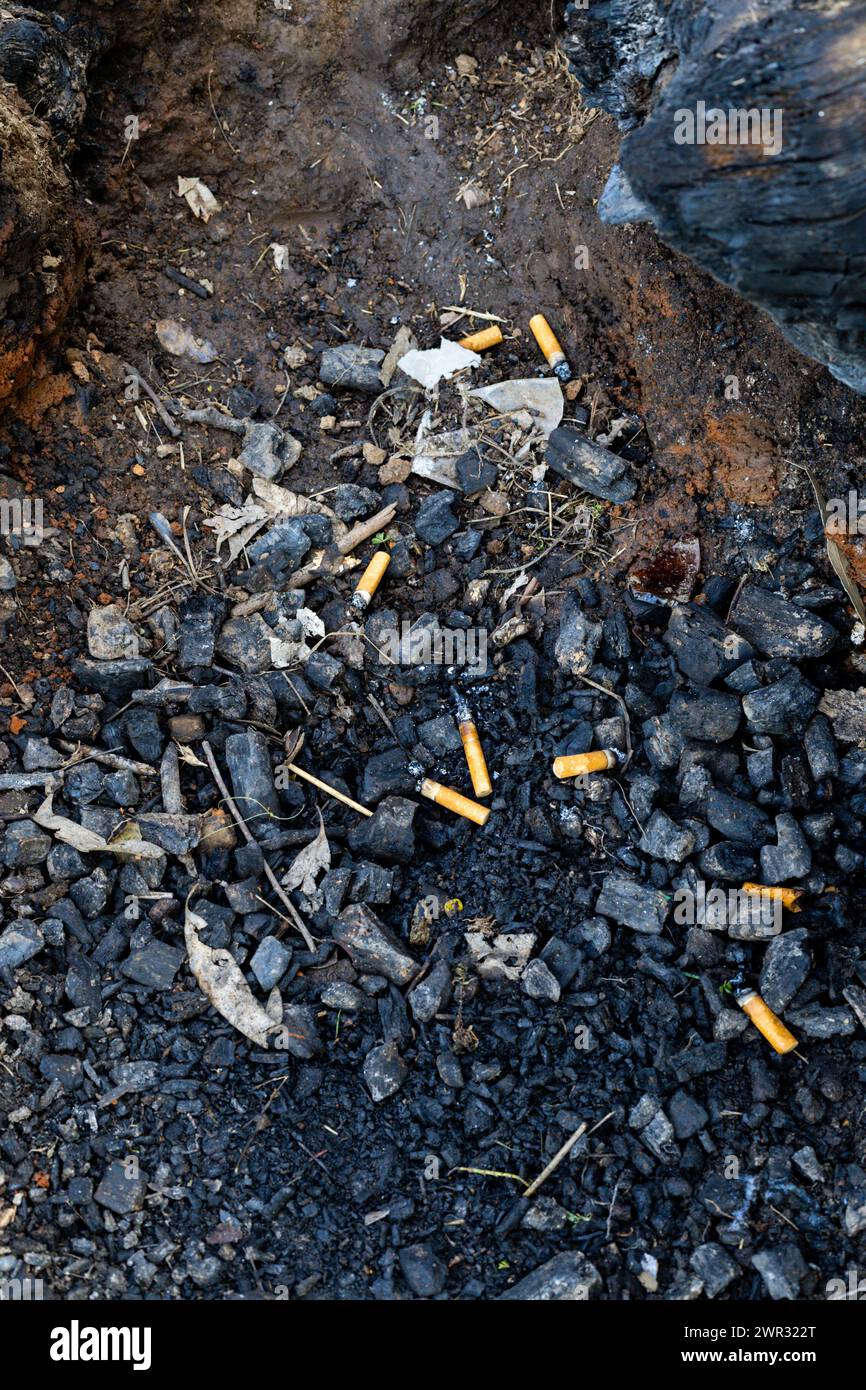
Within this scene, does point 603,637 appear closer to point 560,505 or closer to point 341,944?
point 560,505

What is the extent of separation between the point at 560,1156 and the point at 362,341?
4917mm

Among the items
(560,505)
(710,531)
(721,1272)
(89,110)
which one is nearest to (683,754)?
(710,531)

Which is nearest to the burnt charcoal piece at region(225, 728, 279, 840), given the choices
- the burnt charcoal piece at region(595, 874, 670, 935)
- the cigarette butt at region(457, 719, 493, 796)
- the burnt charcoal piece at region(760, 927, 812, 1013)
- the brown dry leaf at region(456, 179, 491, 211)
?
the cigarette butt at region(457, 719, 493, 796)

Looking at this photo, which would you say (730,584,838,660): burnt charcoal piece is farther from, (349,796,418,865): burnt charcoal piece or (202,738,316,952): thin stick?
(202,738,316,952): thin stick

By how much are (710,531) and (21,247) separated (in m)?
4.09

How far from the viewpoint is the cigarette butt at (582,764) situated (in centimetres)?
562

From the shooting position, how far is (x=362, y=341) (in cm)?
702

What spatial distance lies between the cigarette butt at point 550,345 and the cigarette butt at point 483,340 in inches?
8.7

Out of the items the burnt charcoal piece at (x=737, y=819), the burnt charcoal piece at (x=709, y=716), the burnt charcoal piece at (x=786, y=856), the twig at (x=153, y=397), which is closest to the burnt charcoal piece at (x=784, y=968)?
the burnt charcoal piece at (x=786, y=856)

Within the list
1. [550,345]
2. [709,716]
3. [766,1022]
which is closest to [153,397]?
[550,345]

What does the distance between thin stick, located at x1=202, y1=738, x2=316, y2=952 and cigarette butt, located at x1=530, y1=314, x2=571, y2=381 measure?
3077 millimetres

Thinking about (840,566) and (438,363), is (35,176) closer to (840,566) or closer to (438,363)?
(438,363)

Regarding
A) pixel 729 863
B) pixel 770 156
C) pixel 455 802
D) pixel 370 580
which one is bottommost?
pixel 729 863

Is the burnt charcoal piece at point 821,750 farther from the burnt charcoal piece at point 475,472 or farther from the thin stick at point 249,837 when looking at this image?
the thin stick at point 249,837
